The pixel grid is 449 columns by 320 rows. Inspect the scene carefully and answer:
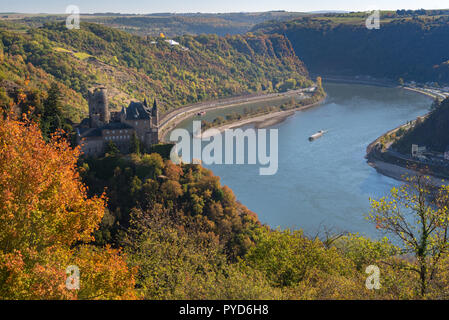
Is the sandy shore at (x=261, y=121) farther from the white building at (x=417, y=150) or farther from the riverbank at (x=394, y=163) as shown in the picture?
the white building at (x=417, y=150)

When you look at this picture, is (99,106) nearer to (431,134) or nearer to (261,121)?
(431,134)

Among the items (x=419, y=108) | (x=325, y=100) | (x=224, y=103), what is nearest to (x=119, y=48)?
(x=224, y=103)

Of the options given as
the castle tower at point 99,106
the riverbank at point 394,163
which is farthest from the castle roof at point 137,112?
the riverbank at point 394,163

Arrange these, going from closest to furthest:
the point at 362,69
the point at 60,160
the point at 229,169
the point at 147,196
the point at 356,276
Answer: the point at 356,276, the point at 60,160, the point at 147,196, the point at 229,169, the point at 362,69

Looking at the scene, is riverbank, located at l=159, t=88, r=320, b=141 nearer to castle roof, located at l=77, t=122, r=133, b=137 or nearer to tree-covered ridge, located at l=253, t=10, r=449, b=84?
castle roof, located at l=77, t=122, r=133, b=137

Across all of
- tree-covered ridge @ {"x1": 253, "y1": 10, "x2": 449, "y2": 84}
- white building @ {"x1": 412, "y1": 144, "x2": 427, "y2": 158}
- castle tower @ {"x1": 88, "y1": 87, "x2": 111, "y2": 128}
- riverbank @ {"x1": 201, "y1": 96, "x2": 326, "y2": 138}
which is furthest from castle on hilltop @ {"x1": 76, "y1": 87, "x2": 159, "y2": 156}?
tree-covered ridge @ {"x1": 253, "y1": 10, "x2": 449, "y2": 84}

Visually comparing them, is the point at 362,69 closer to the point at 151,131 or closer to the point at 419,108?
the point at 419,108
